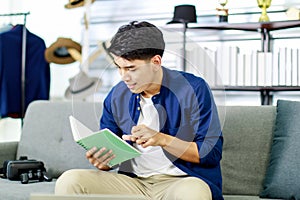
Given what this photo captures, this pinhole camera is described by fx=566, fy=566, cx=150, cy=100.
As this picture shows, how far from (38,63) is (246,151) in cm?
227

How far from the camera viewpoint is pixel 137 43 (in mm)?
1690

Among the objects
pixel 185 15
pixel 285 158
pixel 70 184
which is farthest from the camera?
pixel 185 15

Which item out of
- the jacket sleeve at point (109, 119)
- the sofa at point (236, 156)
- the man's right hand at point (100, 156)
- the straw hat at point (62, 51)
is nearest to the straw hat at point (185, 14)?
the straw hat at point (62, 51)

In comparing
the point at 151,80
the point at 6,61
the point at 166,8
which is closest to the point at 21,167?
the point at 151,80

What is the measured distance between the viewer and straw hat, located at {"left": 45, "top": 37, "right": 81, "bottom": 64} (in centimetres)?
402

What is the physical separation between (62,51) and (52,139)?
162 centimetres

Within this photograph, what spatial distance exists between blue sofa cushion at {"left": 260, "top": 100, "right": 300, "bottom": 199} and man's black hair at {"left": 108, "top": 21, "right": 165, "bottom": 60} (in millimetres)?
744

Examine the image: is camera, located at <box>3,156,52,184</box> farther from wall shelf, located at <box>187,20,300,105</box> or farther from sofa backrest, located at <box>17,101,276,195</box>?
wall shelf, located at <box>187,20,300,105</box>

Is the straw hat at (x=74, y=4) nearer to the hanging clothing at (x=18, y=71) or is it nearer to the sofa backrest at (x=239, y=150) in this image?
the hanging clothing at (x=18, y=71)

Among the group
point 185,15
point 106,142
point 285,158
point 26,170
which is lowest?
point 26,170

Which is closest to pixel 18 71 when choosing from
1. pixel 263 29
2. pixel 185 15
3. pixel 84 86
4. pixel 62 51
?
pixel 62 51

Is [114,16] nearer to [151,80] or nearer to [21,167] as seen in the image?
[21,167]

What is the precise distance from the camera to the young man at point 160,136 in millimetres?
1759

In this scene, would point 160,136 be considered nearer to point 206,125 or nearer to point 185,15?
point 206,125
